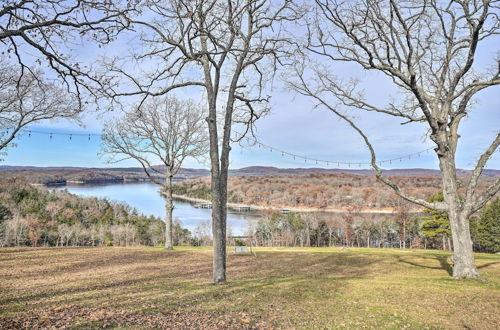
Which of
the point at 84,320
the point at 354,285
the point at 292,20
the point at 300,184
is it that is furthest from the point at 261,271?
the point at 300,184

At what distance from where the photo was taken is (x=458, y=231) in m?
9.64

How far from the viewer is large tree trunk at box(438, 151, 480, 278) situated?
9414mm

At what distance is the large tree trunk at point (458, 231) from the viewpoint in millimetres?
9414

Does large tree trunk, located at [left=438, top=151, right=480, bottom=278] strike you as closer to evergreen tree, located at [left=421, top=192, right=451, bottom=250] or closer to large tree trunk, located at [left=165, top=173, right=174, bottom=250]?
large tree trunk, located at [left=165, top=173, right=174, bottom=250]

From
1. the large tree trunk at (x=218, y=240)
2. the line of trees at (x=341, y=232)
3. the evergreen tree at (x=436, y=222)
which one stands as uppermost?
the large tree trunk at (x=218, y=240)

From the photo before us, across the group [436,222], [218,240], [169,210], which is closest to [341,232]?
[436,222]

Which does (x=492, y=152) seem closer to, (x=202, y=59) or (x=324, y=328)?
(x=324, y=328)

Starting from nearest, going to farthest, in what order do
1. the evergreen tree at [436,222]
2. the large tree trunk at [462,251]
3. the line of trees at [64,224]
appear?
the large tree trunk at [462,251] < the evergreen tree at [436,222] < the line of trees at [64,224]

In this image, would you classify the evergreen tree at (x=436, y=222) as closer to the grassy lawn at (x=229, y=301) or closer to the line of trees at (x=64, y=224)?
the grassy lawn at (x=229, y=301)

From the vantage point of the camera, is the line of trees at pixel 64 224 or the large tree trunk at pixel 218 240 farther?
the line of trees at pixel 64 224

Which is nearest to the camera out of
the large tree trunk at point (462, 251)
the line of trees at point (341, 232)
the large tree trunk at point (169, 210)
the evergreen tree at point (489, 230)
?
the large tree trunk at point (462, 251)

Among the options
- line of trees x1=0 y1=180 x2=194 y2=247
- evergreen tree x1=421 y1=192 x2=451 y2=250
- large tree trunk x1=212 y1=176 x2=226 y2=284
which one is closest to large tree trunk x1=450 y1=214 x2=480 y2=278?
large tree trunk x1=212 y1=176 x2=226 y2=284

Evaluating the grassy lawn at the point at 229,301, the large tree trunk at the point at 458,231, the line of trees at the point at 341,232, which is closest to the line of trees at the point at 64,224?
the line of trees at the point at 341,232

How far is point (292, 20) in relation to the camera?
30.5 ft
